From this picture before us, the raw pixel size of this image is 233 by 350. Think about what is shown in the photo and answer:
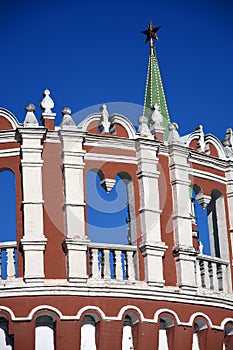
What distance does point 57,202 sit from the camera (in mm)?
31578

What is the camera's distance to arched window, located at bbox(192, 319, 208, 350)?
3241cm

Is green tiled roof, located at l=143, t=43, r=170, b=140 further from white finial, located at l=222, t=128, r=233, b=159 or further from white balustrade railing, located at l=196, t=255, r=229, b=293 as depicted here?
white balustrade railing, located at l=196, t=255, r=229, b=293

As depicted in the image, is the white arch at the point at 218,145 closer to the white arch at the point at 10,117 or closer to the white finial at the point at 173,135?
the white finial at the point at 173,135

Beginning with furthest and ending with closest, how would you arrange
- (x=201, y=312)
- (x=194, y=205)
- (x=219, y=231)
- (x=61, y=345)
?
(x=194, y=205) → (x=219, y=231) → (x=201, y=312) → (x=61, y=345)

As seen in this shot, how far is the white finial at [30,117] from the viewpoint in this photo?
31906 millimetres

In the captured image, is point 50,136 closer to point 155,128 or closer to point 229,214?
point 155,128

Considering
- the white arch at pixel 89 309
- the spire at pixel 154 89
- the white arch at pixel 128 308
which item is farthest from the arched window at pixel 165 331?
the spire at pixel 154 89

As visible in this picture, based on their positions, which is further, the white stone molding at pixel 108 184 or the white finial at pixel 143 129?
the white finial at pixel 143 129

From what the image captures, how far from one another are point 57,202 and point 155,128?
156 inches

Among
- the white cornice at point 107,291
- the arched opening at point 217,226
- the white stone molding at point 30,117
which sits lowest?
the white cornice at point 107,291

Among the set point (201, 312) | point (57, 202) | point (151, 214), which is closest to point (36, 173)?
point (57, 202)

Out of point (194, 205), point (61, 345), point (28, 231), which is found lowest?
point (61, 345)

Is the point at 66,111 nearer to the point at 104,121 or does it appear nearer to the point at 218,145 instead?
the point at 104,121

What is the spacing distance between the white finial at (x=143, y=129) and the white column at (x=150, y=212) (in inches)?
11.9
